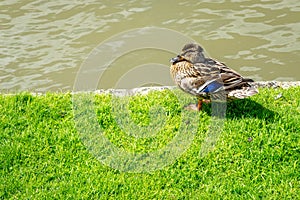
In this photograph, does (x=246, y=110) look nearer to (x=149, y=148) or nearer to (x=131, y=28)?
(x=149, y=148)

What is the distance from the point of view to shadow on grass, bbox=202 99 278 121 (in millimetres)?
5227

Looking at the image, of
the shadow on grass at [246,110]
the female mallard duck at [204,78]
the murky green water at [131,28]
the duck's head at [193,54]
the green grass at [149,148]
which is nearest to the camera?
the green grass at [149,148]

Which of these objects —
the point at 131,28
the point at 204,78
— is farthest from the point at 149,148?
the point at 131,28

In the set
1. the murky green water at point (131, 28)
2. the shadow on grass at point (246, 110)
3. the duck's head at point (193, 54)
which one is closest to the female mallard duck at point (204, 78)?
the duck's head at point (193, 54)

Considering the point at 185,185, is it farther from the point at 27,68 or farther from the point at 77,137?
the point at 27,68

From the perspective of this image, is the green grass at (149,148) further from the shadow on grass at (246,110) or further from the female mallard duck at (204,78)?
the female mallard duck at (204,78)

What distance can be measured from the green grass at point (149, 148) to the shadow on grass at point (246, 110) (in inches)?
0.4

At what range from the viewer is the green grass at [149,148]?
14.9 feet

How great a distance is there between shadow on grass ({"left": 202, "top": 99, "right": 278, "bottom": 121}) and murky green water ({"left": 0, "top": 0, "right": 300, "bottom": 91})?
2.23m

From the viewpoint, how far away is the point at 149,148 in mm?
5047

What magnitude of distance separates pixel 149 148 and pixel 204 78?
3.22ft

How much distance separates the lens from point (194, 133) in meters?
5.14

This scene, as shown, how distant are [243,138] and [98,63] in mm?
4218

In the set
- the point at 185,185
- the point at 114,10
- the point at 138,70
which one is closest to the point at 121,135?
the point at 185,185
